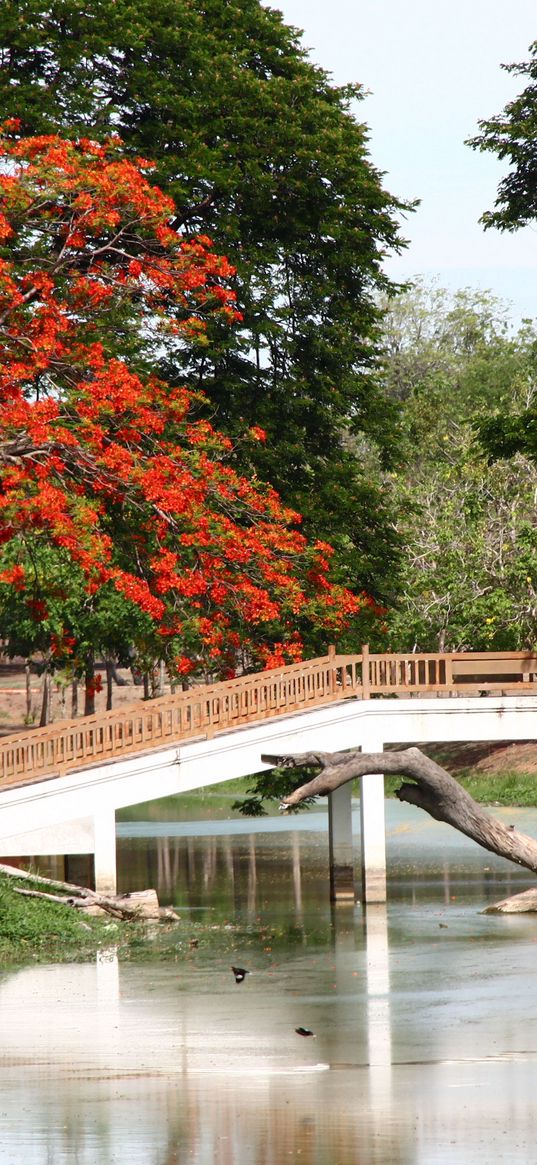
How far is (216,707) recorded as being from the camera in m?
30.9

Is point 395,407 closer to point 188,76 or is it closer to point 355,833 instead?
point 188,76

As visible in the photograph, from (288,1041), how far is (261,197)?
2194 cm

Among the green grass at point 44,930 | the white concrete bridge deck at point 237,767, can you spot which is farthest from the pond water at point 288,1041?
the white concrete bridge deck at point 237,767

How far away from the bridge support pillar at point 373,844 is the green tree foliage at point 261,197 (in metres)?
5.61

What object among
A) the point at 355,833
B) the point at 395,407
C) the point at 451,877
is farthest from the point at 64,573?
the point at 355,833

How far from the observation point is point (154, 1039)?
59.4 ft

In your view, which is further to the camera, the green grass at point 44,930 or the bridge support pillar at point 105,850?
the bridge support pillar at point 105,850

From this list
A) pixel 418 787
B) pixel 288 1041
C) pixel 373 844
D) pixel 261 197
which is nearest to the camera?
pixel 288 1041

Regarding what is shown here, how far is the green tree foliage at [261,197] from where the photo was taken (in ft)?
116

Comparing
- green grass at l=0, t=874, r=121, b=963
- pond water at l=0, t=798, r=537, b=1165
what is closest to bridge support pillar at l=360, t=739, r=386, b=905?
pond water at l=0, t=798, r=537, b=1165

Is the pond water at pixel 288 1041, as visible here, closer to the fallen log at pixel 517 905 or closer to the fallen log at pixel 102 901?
the fallen log at pixel 517 905

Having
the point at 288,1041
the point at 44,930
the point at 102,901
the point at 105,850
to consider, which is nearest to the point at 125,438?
the point at 105,850

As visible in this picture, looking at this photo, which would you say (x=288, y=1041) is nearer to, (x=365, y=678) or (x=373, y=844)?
(x=373, y=844)

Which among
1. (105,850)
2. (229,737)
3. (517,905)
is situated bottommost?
(517,905)
